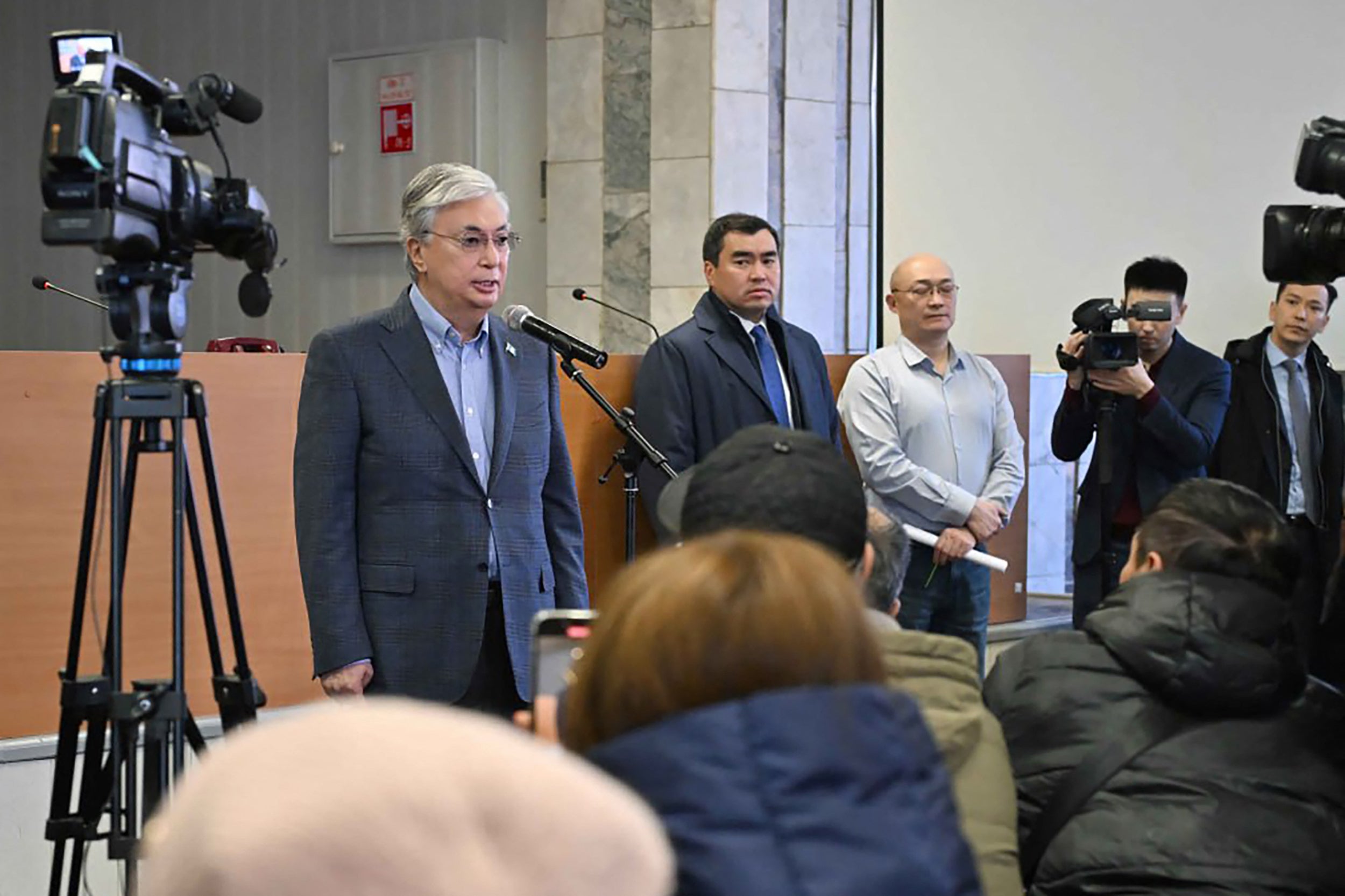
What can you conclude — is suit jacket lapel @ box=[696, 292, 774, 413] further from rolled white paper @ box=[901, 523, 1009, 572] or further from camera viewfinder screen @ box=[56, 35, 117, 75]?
camera viewfinder screen @ box=[56, 35, 117, 75]

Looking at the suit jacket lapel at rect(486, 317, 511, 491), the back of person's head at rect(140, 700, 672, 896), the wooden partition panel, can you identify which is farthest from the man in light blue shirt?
the back of person's head at rect(140, 700, 672, 896)

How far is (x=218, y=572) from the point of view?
401cm

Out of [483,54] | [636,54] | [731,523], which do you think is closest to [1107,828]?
[731,523]

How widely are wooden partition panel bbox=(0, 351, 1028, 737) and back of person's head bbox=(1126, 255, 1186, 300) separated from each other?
1519mm

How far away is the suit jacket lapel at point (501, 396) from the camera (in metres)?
2.85

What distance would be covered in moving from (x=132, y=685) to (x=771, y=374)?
7.07 ft

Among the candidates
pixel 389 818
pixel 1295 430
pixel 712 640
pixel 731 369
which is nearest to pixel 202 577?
pixel 712 640

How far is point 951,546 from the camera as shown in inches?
159

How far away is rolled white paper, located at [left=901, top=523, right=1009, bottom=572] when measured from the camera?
11.3 ft

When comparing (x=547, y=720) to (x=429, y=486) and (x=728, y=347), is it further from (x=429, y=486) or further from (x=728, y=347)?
(x=728, y=347)

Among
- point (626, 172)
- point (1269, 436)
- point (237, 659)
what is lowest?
point (237, 659)

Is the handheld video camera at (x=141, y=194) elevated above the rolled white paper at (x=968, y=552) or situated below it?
above

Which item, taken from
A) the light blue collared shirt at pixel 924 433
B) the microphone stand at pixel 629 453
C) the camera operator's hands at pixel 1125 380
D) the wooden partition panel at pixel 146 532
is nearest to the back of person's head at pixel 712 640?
the microphone stand at pixel 629 453

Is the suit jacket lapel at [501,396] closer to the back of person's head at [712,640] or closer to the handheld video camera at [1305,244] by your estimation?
the handheld video camera at [1305,244]
